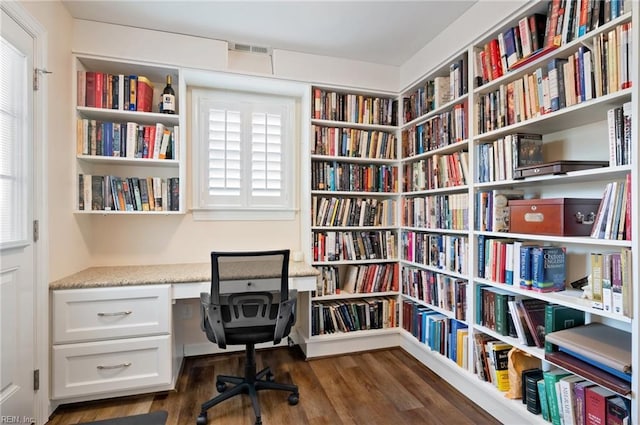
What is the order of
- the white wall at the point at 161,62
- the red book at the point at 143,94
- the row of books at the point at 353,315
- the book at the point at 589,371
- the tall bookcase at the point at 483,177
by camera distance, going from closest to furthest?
the book at the point at 589,371
the tall bookcase at the point at 483,177
the white wall at the point at 161,62
the red book at the point at 143,94
the row of books at the point at 353,315

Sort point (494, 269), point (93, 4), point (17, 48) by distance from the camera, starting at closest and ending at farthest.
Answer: point (17, 48) → point (494, 269) → point (93, 4)

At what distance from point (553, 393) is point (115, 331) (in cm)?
247

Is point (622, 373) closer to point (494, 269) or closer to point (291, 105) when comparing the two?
point (494, 269)

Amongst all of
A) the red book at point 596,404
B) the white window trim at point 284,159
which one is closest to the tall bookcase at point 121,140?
the white window trim at point 284,159

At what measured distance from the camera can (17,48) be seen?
5.16 ft

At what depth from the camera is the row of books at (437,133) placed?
84.5 inches

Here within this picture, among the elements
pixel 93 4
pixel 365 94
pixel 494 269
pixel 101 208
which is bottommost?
pixel 494 269

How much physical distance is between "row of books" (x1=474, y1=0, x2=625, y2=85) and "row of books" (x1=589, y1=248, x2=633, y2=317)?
1.01 meters

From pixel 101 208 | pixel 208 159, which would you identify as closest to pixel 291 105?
pixel 208 159

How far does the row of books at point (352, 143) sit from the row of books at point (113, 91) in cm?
132

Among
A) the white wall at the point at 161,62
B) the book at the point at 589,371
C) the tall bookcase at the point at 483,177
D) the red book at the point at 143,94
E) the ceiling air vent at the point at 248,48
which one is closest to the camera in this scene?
the book at the point at 589,371

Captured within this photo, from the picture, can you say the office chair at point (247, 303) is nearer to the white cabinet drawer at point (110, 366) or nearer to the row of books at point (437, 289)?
the white cabinet drawer at point (110, 366)

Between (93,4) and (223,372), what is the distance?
2705mm

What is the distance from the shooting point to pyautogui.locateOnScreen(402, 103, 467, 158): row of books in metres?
2.15
